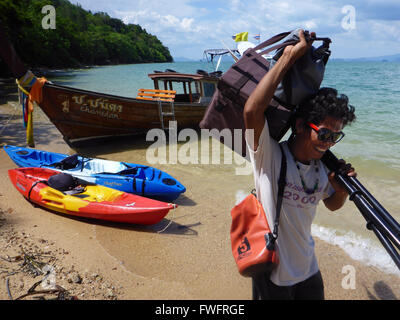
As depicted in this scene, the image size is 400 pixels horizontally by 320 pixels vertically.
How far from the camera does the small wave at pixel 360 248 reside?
173 inches

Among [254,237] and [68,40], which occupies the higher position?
[68,40]

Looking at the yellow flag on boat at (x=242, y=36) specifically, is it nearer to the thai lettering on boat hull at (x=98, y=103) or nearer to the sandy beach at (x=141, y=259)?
the thai lettering on boat hull at (x=98, y=103)

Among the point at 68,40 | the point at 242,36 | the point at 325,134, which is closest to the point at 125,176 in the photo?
the point at 325,134

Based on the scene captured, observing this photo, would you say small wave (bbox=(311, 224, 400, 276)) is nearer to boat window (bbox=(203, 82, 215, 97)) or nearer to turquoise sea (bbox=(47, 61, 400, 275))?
turquoise sea (bbox=(47, 61, 400, 275))

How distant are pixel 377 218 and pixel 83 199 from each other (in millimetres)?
4866

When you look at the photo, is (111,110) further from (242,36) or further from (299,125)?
(299,125)

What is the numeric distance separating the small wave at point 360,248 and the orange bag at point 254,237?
11.9 ft

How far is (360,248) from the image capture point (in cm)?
483

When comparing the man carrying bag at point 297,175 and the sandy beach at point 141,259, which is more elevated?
the man carrying bag at point 297,175

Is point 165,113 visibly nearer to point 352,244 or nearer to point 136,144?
point 136,144

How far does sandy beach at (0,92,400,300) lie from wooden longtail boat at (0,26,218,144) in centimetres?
394

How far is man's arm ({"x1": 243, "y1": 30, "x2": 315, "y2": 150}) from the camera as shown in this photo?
59.0 inches

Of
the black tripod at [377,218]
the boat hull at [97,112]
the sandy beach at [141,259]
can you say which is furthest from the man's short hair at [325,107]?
the boat hull at [97,112]

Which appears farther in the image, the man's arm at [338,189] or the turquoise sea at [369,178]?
the turquoise sea at [369,178]
